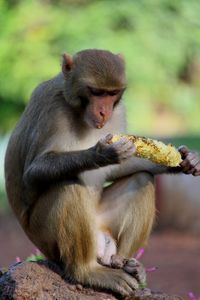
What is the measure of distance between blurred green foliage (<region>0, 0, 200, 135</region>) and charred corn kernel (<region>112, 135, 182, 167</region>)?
37.2 feet

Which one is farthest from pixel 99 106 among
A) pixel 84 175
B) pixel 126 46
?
pixel 126 46

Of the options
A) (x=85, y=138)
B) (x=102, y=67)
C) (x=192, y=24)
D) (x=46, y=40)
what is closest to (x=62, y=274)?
(x=85, y=138)

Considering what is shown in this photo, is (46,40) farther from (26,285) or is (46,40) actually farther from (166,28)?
(26,285)

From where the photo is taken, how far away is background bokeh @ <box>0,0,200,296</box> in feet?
58.9

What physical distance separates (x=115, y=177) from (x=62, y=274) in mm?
1070

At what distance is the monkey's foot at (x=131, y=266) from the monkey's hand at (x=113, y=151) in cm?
80

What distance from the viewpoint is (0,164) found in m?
17.1

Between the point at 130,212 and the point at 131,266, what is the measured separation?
478 mm

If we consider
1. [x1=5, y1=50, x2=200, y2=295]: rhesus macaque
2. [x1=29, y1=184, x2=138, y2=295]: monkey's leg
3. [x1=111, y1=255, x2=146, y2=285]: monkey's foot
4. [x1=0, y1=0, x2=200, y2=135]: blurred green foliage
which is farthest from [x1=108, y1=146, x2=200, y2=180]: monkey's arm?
[x1=0, y1=0, x2=200, y2=135]: blurred green foliage

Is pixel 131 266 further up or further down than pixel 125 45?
further up

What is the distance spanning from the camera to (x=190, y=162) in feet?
20.8

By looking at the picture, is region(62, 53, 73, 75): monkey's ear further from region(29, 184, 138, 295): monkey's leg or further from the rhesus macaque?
region(29, 184, 138, 295): monkey's leg

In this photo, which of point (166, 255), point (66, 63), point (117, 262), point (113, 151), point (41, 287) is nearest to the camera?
point (41, 287)

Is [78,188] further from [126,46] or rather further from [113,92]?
[126,46]
